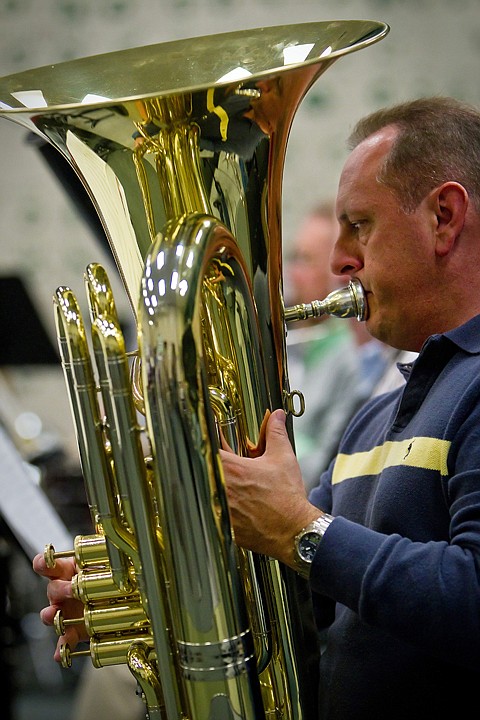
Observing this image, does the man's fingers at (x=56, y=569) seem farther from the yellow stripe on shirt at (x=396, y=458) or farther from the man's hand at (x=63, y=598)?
the yellow stripe on shirt at (x=396, y=458)

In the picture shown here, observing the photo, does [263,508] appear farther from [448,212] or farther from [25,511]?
[25,511]

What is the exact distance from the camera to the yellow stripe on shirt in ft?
3.40

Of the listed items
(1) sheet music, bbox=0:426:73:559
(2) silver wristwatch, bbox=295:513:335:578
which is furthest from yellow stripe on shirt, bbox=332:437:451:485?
(1) sheet music, bbox=0:426:73:559

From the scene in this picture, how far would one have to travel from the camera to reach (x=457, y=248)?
1186mm

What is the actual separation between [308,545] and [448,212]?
46 centimetres

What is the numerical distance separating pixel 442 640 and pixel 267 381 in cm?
32

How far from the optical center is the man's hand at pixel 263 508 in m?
0.96

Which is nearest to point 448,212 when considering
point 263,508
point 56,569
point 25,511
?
point 263,508

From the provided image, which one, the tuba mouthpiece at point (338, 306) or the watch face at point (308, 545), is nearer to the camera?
the watch face at point (308, 545)

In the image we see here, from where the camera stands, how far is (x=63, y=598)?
1.17m

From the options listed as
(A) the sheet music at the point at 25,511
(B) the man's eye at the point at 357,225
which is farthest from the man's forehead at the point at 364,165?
(A) the sheet music at the point at 25,511

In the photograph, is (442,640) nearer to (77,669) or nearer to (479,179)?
(479,179)

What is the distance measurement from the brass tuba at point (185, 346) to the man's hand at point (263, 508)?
0.04 m

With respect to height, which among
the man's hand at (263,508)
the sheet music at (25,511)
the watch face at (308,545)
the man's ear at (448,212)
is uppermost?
the man's ear at (448,212)
